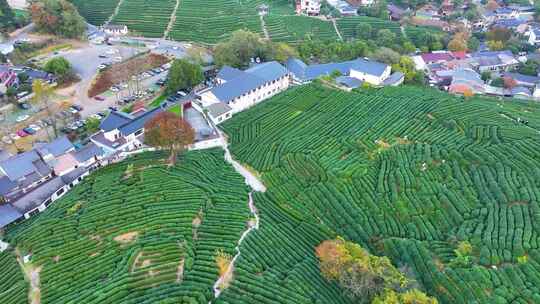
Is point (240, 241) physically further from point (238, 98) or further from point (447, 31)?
point (447, 31)

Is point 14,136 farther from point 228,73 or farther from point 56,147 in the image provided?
point 228,73

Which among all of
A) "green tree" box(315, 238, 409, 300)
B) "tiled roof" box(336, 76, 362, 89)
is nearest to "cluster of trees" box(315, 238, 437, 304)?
"green tree" box(315, 238, 409, 300)

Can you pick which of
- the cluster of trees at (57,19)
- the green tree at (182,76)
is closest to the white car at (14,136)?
the green tree at (182,76)

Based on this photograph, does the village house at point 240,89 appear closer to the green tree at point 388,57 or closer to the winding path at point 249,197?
the winding path at point 249,197

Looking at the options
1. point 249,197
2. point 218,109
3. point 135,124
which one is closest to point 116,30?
point 218,109

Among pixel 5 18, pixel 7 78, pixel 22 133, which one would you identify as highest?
pixel 5 18

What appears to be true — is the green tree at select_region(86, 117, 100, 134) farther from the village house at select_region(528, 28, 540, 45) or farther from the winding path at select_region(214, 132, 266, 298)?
the village house at select_region(528, 28, 540, 45)
